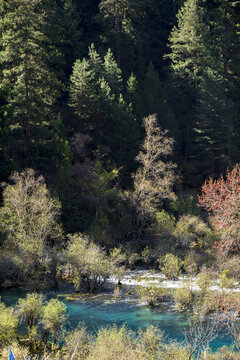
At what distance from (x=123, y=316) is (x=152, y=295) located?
2.81m

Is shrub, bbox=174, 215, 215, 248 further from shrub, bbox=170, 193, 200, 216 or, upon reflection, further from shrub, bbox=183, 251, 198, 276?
shrub, bbox=170, 193, 200, 216

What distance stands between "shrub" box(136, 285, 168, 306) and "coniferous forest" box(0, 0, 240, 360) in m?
0.09

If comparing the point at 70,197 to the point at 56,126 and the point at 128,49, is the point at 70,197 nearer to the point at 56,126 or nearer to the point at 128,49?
the point at 56,126

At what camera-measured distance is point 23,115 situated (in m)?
37.5

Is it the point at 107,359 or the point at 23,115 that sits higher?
the point at 23,115

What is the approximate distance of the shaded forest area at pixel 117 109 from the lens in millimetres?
37531

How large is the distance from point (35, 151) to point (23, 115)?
A: 10.7ft

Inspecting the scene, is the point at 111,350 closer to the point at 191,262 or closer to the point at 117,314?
the point at 117,314

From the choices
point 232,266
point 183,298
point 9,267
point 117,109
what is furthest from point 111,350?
point 117,109

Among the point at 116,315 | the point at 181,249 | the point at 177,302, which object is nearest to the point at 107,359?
the point at 116,315

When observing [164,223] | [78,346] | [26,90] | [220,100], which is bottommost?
[78,346]

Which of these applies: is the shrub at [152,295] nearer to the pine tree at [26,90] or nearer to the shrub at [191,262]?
the shrub at [191,262]

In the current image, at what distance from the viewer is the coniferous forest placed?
65.7ft

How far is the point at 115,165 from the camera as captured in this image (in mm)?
43781
